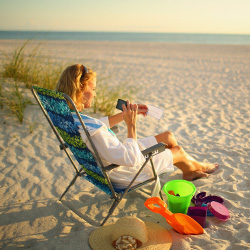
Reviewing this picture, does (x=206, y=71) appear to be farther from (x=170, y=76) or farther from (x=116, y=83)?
(x=116, y=83)

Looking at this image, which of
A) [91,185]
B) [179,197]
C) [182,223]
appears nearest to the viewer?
[182,223]

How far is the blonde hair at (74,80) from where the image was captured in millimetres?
2254

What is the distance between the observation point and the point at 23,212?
268 cm

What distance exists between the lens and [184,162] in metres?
3.07

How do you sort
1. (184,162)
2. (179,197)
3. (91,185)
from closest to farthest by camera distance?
1. (179,197)
2. (184,162)
3. (91,185)

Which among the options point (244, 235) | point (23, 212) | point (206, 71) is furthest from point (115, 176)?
point (206, 71)

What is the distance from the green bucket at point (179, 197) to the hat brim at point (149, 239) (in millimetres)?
242

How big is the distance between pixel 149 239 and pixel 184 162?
3.54 feet

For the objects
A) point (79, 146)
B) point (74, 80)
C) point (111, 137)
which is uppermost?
point (74, 80)

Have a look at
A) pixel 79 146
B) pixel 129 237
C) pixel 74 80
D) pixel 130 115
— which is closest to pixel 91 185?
pixel 79 146

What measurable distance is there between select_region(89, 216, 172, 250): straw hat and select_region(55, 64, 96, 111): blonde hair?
42.8 inches

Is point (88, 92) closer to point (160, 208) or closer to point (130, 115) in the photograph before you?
point (130, 115)

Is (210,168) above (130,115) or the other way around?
the other way around

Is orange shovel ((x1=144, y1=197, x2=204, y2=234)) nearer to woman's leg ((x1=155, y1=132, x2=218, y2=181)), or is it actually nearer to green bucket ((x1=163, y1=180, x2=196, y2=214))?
green bucket ((x1=163, y1=180, x2=196, y2=214))
